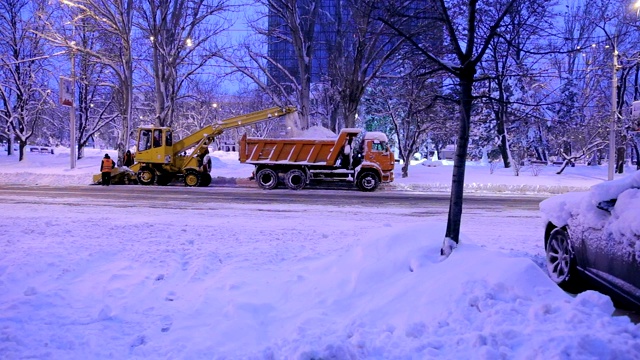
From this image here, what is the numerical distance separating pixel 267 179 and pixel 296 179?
4.62ft

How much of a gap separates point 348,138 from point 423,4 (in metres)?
14.3

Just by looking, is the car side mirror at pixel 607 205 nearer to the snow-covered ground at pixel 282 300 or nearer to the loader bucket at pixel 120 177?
the snow-covered ground at pixel 282 300

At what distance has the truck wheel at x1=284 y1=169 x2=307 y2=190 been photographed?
829 inches

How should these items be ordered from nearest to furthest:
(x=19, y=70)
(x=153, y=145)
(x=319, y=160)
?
(x=319, y=160) → (x=153, y=145) → (x=19, y=70)

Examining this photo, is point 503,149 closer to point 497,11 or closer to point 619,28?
point 619,28

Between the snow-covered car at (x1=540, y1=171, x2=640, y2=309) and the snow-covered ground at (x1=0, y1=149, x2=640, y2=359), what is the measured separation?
0.70m

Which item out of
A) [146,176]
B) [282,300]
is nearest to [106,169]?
[146,176]

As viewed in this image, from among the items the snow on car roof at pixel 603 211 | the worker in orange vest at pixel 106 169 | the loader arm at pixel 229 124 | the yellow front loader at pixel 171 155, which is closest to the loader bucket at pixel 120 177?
the yellow front loader at pixel 171 155

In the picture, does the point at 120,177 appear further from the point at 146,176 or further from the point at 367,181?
the point at 367,181

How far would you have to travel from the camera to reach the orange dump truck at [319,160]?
2077 cm

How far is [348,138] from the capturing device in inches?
822

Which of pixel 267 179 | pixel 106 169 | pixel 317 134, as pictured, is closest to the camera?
pixel 106 169

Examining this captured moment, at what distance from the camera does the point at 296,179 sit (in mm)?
21141

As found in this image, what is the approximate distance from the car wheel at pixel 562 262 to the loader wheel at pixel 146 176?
19589 mm
